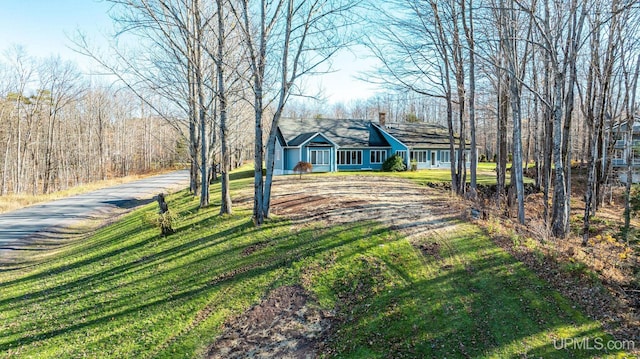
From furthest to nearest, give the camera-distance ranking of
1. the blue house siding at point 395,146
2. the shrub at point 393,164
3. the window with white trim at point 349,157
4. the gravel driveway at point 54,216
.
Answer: the blue house siding at point 395,146, the window with white trim at point 349,157, the shrub at point 393,164, the gravel driveway at point 54,216

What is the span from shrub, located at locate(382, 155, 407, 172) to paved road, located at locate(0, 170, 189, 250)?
16930mm

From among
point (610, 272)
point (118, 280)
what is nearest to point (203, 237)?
point (118, 280)

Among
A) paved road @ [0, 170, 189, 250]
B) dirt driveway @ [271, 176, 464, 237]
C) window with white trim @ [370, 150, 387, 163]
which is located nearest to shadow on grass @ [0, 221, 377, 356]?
dirt driveway @ [271, 176, 464, 237]

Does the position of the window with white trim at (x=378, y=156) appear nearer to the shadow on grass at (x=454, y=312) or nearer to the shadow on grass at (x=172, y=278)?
the shadow on grass at (x=172, y=278)

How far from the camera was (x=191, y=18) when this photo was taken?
15266mm

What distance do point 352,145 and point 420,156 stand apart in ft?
20.5

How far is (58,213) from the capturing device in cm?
1823

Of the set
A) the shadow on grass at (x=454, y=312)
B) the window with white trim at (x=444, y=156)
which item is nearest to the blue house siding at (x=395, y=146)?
the window with white trim at (x=444, y=156)

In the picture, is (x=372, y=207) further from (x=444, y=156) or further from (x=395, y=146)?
(x=444, y=156)

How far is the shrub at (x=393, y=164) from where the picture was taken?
27500 mm

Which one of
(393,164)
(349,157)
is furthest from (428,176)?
(349,157)

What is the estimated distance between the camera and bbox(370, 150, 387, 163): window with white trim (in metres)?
29.3

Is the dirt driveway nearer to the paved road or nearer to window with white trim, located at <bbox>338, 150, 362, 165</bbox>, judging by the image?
the paved road

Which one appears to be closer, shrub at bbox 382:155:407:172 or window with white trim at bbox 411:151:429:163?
shrub at bbox 382:155:407:172
